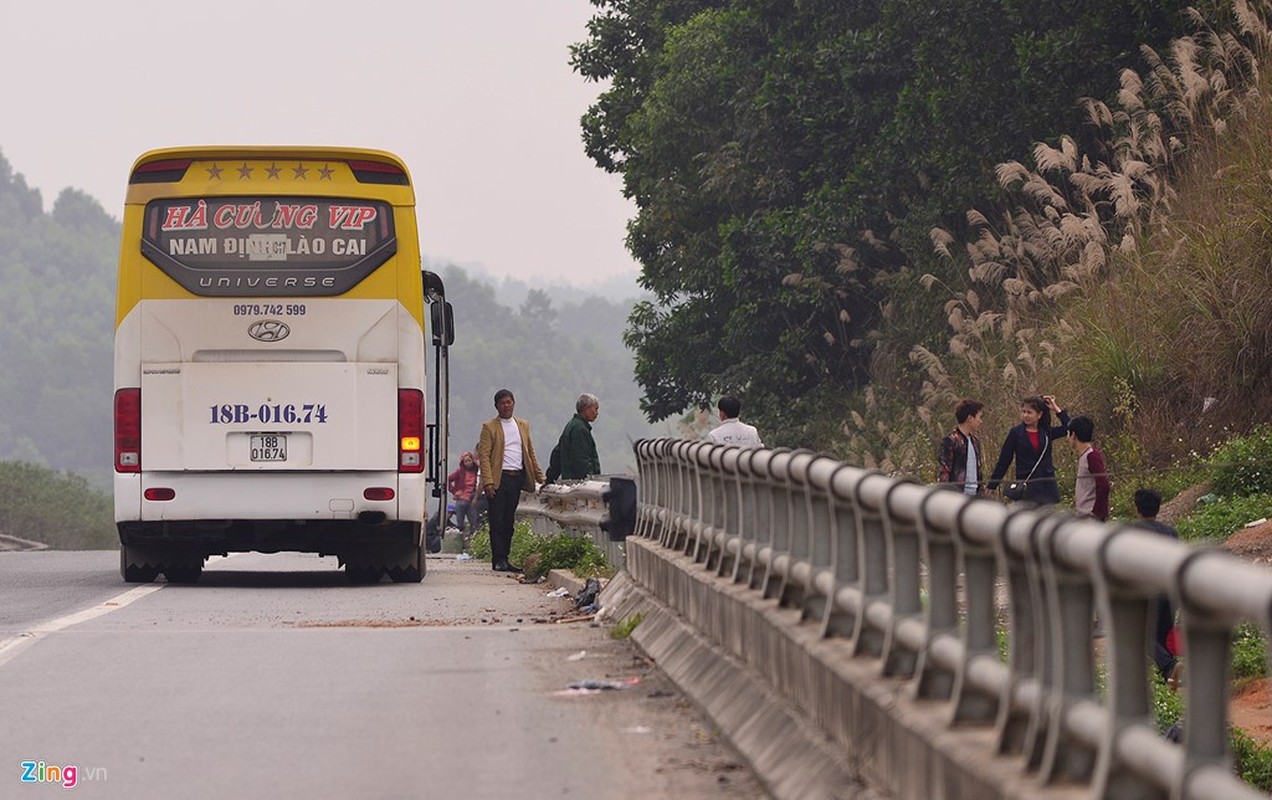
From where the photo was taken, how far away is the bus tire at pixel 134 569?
788 inches

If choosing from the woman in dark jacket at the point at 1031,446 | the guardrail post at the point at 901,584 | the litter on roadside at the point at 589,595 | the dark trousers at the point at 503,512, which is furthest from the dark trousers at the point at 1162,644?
the dark trousers at the point at 503,512

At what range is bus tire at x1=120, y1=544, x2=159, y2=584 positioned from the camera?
20016 mm

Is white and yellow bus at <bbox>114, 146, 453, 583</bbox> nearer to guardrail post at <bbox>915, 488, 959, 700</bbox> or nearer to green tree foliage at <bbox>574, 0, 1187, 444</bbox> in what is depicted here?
guardrail post at <bbox>915, 488, 959, 700</bbox>

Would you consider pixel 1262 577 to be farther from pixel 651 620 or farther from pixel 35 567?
pixel 35 567

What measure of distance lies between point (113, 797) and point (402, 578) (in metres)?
12.6

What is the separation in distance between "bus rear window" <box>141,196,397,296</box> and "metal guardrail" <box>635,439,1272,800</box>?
987 centimetres

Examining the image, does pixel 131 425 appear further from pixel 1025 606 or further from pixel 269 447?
pixel 1025 606

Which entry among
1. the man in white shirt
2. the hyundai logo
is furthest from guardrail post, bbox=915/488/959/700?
the hyundai logo

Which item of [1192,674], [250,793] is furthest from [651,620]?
[1192,674]

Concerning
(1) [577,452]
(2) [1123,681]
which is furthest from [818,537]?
(1) [577,452]

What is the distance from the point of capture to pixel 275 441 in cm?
1895

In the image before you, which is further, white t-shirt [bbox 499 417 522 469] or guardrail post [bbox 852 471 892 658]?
white t-shirt [bbox 499 417 522 469]

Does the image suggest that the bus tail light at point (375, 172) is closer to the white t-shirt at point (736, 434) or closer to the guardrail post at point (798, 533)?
the white t-shirt at point (736, 434)

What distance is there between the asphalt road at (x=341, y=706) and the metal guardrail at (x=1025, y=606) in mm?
877
